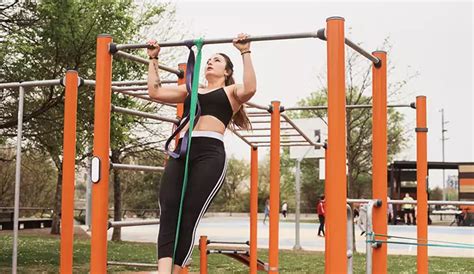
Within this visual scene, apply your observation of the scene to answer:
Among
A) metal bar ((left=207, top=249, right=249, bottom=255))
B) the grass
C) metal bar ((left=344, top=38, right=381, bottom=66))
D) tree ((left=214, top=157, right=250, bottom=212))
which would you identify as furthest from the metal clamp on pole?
tree ((left=214, top=157, right=250, bottom=212))

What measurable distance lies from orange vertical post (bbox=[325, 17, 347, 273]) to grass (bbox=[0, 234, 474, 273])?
6374mm

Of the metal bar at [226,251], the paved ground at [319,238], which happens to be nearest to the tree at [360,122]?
the paved ground at [319,238]

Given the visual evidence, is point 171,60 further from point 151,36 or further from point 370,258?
point 370,258

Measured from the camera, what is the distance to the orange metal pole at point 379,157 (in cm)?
412

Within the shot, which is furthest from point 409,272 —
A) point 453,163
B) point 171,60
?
point 453,163

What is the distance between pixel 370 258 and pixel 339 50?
1493 mm

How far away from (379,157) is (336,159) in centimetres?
103

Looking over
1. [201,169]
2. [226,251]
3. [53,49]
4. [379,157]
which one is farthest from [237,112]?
[53,49]

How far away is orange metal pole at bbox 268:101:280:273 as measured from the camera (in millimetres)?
6594

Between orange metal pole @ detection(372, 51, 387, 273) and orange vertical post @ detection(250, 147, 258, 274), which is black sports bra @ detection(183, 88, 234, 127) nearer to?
orange metal pole @ detection(372, 51, 387, 273)

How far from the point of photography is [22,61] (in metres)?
9.55

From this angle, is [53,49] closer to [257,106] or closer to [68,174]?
[257,106]

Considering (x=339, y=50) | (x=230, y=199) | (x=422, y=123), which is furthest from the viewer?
(x=230, y=199)

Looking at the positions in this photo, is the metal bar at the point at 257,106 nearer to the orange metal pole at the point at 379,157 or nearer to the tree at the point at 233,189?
the orange metal pole at the point at 379,157
